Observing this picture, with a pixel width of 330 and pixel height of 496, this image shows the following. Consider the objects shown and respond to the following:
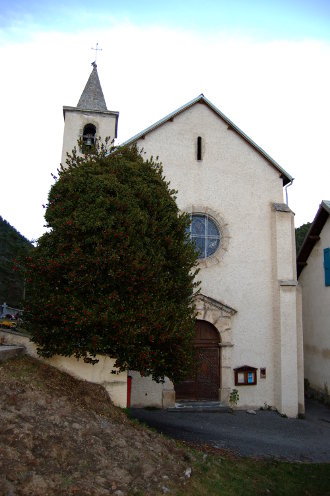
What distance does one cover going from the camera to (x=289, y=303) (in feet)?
42.4

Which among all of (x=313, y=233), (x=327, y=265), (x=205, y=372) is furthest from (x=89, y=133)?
(x=327, y=265)

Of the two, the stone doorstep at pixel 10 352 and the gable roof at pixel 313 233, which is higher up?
the gable roof at pixel 313 233

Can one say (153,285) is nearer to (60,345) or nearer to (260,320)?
(60,345)

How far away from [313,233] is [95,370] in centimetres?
1129

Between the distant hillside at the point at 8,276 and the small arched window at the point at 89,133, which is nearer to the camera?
the small arched window at the point at 89,133

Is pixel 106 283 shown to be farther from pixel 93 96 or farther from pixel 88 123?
pixel 93 96

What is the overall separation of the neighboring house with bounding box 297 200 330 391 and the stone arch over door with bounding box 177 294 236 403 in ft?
14.3

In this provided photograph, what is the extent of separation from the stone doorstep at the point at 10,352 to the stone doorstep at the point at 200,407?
5.76 m

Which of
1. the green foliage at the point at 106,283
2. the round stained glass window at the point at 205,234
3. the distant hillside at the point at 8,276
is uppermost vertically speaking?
the distant hillside at the point at 8,276

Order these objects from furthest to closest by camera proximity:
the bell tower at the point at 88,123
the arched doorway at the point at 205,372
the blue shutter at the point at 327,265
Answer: the blue shutter at the point at 327,265, the bell tower at the point at 88,123, the arched doorway at the point at 205,372

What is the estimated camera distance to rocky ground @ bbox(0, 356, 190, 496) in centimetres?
471

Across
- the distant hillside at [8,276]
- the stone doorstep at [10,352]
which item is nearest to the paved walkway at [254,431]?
the stone doorstep at [10,352]

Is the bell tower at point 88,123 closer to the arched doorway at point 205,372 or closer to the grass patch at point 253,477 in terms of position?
the arched doorway at point 205,372

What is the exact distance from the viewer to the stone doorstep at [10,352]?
6.97 m
